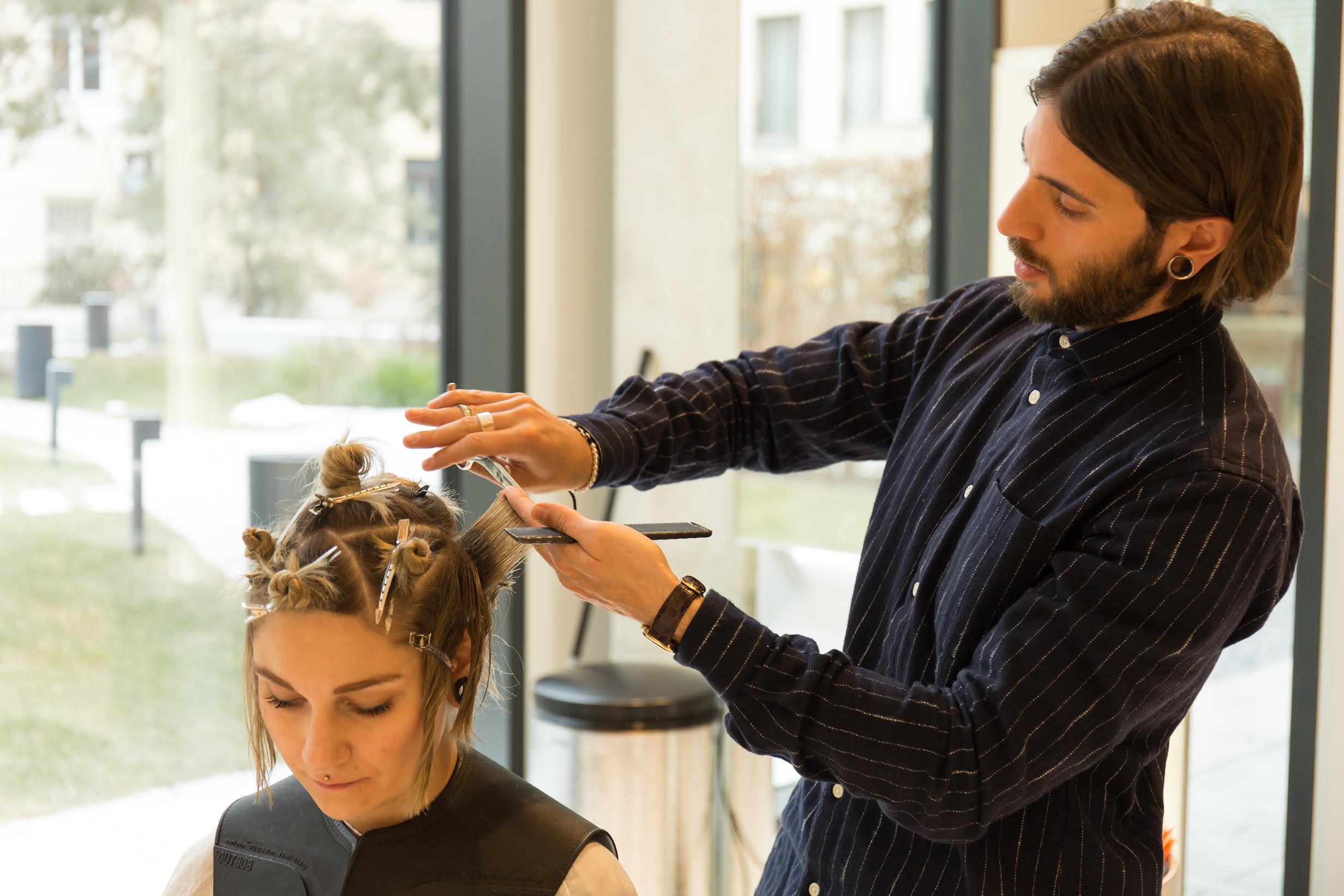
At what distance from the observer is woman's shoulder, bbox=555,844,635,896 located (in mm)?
1577

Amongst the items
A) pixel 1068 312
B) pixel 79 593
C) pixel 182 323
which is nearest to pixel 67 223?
pixel 182 323

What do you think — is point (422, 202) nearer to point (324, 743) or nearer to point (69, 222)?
point (69, 222)

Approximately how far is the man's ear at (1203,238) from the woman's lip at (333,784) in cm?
107

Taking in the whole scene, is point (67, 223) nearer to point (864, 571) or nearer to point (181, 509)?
point (181, 509)

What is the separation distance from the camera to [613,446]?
1.71 metres

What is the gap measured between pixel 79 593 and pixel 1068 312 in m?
2.31

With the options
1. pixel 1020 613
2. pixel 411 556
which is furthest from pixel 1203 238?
pixel 411 556

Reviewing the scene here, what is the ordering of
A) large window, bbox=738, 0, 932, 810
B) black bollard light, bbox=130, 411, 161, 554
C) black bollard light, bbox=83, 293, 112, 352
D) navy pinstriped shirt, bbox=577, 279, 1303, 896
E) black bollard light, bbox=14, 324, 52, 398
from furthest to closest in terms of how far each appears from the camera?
large window, bbox=738, 0, 932, 810
black bollard light, bbox=130, 411, 161, 554
black bollard light, bbox=83, 293, 112, 352
black bollard light, bbox=14, 324, 52, 398
navy pinstriped shirt, bbox=577, 279, 1303, 896

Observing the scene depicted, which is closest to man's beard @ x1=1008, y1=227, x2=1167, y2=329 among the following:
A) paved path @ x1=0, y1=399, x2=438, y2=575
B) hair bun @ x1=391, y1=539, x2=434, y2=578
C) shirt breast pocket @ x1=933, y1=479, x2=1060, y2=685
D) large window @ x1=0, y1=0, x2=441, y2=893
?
shirt breast pocket @ x1=933, y1=479, x2=1060, y2=685

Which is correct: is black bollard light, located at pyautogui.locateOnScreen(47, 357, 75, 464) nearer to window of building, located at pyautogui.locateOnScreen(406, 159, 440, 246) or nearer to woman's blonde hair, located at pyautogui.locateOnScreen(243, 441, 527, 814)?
window of building, located at pyautogui.locateOnScreen(406, 159, 440, 246)

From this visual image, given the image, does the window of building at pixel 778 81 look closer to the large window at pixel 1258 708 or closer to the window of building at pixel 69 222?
the large window at pixel 1258 708

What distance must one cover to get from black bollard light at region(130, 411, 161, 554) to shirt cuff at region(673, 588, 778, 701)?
6.75 ft

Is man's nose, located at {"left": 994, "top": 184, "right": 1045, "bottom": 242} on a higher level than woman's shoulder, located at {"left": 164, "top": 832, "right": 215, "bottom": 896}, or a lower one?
higher

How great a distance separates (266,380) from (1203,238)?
93.9 inches
